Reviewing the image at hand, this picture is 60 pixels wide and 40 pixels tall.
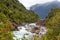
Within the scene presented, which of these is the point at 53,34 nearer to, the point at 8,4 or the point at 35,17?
the point at 8,4

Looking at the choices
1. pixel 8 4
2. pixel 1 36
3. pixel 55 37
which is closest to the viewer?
pixel 1 36

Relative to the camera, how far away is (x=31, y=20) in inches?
6289

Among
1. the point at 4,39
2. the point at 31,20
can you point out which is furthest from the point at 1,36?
the point at 31,20

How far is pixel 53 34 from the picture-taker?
45406 mm

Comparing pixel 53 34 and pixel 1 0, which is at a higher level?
pixel 1 0

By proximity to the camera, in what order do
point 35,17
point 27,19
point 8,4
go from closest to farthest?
point 8,4
point 27,19
point 35,17

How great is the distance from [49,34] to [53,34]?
67 centimetres

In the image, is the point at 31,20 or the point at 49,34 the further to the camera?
the point at 31,20

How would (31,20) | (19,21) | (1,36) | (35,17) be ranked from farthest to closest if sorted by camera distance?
1. (35,17)
2. (31,20)
3. (19,21)
4. (1,36)

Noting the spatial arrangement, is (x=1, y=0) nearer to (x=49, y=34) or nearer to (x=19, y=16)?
(x=19, y=16)

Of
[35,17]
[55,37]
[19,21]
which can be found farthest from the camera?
[35,17]

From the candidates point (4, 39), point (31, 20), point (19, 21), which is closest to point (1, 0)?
point (19, 21)

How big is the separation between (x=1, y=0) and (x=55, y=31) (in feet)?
310

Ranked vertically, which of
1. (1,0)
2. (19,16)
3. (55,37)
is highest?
(1,0)
